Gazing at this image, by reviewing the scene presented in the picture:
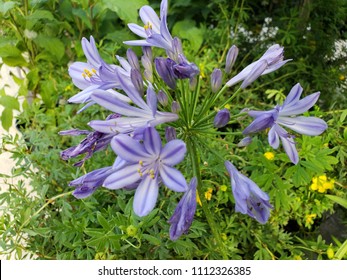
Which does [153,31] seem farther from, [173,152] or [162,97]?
[173,152]

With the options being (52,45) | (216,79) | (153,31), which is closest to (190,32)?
(52,45)

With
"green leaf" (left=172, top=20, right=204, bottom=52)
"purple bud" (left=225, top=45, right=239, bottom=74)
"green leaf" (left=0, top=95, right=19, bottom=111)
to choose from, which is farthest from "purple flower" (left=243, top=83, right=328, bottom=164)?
"green leaf" (left=0, top=95, right=19, bottom=111)

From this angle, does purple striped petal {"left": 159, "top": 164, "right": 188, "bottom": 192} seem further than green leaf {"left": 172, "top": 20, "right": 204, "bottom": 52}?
No

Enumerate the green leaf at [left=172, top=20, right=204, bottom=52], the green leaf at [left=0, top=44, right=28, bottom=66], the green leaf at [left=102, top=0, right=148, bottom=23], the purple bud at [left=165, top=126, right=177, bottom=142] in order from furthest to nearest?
the green leaf at [left=172, top=20, right=204, bottom=52] → the green leaf at [left=0, top=44, right=28, bottom=66] → the green leaf at [left=102, top=0, right=148, bottom=23] → the purple bud at [left=165, top=126, right=177, bottom=142]

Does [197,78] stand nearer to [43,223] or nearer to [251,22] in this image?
[43,223]

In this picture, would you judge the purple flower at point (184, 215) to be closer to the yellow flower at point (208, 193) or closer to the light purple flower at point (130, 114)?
the light purple flower at point (130, 114)

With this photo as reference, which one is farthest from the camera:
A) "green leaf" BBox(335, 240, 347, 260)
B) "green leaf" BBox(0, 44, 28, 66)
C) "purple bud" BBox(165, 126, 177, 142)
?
"green leaf" BBox(0, 44, 28, 66)

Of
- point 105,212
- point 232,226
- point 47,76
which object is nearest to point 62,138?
point 47,76

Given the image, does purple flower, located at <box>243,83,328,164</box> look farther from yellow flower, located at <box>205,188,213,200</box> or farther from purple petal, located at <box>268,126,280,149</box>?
yellow flower, located at <box>205,188,213,200</box>
